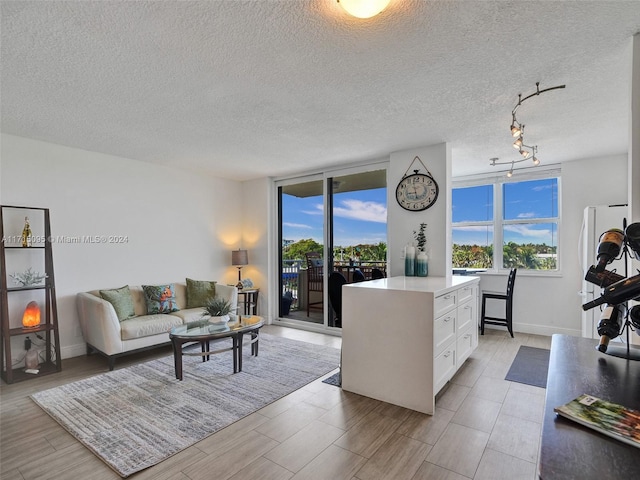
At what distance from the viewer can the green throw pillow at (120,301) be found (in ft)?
12.2

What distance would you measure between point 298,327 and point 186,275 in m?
1.96

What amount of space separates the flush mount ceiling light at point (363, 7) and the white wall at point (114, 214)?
391 centimetres

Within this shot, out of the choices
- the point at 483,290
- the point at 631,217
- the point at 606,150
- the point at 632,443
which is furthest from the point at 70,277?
the point at 606,150

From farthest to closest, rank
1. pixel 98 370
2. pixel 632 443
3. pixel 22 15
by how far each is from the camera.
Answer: pixel 98 370 < pixel 22 15 < pixel 632 443

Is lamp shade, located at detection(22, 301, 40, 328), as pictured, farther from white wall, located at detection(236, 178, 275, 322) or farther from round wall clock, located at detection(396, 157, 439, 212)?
round wall clock, located at detection(396, 157, 439, 212)

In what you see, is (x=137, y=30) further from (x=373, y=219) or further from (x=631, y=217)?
(x=373, y=219)

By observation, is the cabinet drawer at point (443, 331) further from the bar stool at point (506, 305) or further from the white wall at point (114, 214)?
the white wall at point (114, 214)

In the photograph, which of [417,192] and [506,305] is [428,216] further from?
[506,305]

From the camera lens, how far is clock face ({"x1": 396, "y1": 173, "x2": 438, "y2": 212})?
386 centimetres

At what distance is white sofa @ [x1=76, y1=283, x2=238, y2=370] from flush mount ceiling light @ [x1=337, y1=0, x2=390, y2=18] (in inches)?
139

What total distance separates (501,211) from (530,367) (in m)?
2.59

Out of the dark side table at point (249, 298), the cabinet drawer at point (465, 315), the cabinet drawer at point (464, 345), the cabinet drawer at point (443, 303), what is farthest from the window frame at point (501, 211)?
the dark side table at point (249, 298)

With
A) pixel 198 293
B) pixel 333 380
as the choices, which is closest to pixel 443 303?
pixel 333 380

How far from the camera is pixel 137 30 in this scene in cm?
178
